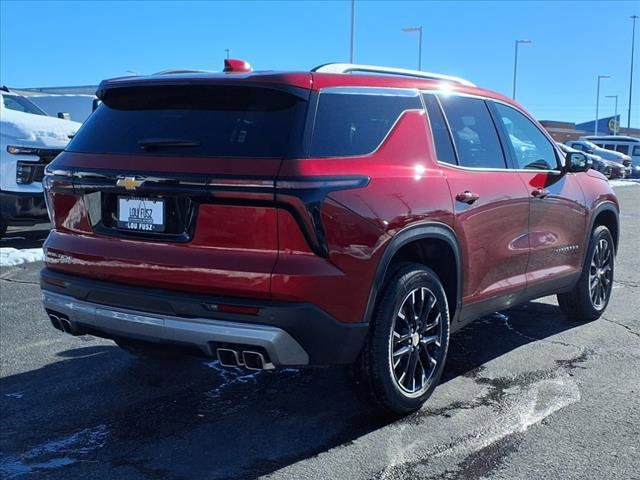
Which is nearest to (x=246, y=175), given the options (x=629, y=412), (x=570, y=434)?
(x=570, y=434)

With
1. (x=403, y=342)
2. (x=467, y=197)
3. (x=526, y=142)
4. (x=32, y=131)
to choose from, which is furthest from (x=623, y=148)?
(x=403, y=342)

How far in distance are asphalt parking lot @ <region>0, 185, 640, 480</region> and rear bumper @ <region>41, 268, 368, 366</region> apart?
0.52 metres

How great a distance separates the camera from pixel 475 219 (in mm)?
4406

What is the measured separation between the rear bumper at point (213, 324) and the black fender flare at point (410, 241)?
0.60 feet

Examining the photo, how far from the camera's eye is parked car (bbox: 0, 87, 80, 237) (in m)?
9.05

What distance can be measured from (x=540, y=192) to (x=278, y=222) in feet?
8.38

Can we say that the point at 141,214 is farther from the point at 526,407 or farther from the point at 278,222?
the point at 526,407

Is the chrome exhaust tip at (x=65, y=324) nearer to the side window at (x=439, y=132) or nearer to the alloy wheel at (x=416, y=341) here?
the alloy wheel at (x=416, y=341)

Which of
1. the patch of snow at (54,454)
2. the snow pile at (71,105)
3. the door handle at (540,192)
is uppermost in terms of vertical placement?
the snow pile at (71,105)

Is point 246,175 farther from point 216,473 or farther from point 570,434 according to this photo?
point 570,434

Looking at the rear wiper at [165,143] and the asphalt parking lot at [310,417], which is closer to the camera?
the asphalt parking lot at [310,417]

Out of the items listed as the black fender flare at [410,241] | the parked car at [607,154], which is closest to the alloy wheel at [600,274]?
the black fender flare at [410,241]

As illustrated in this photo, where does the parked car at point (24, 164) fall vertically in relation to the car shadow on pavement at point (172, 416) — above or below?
above

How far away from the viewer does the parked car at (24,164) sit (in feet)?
29.7
